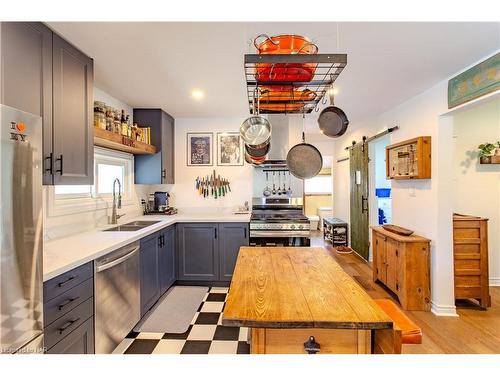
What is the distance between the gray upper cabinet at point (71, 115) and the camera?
1.75m

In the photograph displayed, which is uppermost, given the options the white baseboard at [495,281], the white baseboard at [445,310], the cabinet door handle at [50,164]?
the cabinet door handle at [50,164]

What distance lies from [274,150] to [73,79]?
96.9 inches

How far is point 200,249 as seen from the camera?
11.1 ft

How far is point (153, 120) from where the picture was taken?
354 cm

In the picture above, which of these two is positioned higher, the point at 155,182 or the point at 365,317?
the point at 155,182

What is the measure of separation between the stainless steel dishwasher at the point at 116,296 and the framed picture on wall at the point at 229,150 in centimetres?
201

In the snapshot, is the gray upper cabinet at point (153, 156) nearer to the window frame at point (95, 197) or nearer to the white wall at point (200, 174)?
the window frame at point (95, 197)

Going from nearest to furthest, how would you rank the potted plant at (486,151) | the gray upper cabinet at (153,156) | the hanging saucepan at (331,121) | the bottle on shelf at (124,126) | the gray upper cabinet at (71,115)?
the hanging saucepan at (331,121) → the gray upper cabinet at (71,115) → the bottle on shelf at (124,126) → the potted plant at (486,151) → the gray upper cabinet at (153,156)

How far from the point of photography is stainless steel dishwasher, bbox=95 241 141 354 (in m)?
1.79

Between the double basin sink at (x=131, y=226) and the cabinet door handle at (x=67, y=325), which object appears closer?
the cabinet door handle at (x=67, y=325)

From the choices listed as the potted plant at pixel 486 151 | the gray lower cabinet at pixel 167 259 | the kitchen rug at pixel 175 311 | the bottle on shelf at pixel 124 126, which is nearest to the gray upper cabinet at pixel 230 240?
the kitchen rug at pixel 175 311

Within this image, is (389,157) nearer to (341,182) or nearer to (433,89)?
(433,89)
